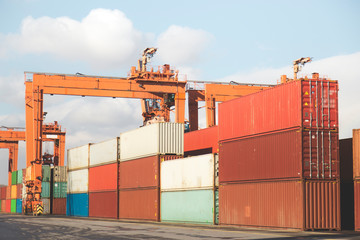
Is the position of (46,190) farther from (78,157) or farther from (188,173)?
(188,173)

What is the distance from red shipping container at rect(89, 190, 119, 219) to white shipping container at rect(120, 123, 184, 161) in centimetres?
603

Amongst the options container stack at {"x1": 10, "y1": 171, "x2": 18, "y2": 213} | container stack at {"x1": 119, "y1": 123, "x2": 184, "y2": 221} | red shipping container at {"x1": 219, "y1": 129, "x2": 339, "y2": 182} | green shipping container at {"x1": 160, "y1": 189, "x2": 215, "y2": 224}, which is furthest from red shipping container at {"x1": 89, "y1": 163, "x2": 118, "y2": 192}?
container stack at {"x1": 10, "y1": 171, "x2": 18, "y2": 213}

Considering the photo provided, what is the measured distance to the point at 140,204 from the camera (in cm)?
4241

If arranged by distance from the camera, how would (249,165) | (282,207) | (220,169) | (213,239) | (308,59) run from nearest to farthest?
(213,239), (282,207), (249,165), (220,169), (308,59)

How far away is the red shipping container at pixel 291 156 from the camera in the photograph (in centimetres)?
2738

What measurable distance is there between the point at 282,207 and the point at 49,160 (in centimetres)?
6693

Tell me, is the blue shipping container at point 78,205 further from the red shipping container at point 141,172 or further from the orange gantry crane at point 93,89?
the red shipping container at point 141,172

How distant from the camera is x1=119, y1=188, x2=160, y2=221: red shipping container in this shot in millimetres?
40125

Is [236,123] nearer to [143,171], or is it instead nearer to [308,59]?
[143,171]

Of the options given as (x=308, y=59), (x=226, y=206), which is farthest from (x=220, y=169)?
(x=308, y=59)

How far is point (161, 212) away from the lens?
3972 cm

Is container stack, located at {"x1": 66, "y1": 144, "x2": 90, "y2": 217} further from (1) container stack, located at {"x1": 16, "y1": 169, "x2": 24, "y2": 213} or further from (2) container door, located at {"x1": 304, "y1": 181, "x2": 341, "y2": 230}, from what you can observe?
(2) container door, located at {"x1": 304, "y1": 181, "x2": 341, "y2": 230}

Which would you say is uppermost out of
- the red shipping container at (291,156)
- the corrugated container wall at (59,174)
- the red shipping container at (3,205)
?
the red shipping container at (291,156)

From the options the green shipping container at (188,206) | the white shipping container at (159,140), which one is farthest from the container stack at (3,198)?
the green shipping container at (188,206)
